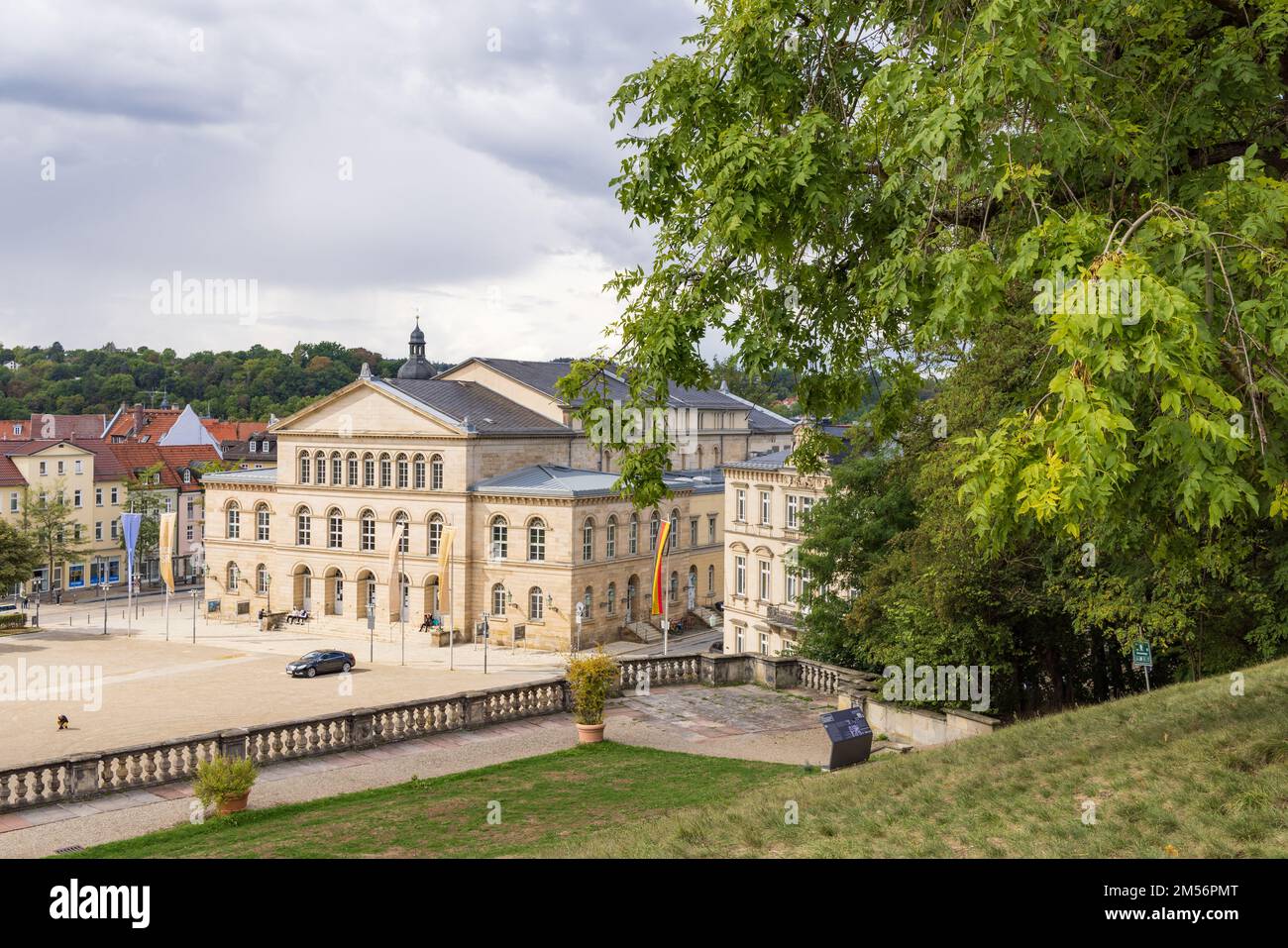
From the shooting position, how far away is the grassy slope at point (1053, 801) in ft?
29.3

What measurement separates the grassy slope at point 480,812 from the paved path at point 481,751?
87cm

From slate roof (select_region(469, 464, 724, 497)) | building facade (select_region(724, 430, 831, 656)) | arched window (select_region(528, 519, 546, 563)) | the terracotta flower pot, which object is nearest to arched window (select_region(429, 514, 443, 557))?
slate roof (select_region(469, 464, 724, 497))

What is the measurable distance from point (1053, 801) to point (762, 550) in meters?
40.2

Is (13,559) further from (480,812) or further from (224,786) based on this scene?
(480,812)

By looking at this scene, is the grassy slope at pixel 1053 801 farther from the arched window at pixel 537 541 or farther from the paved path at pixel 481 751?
the arched window at pixel 537 541

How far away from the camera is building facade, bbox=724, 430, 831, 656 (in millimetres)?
48250

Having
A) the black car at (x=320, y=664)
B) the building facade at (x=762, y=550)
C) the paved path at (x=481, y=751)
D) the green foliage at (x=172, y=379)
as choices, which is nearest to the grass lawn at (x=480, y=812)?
the paved path at (x=481, y=751)

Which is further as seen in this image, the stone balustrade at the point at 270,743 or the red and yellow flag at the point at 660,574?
the red and yellow flag at the point at 660,574

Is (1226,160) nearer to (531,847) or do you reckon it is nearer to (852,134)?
(852,134)

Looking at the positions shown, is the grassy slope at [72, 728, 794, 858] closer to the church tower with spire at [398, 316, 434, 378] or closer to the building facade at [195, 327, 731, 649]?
the building facade at [195, 327, 731, 649]

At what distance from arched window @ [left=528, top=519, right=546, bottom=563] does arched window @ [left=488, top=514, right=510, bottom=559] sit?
1.35 metres

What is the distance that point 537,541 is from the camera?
57.1m

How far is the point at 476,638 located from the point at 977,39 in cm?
5132

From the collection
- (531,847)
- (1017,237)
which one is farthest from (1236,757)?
(531,847)
